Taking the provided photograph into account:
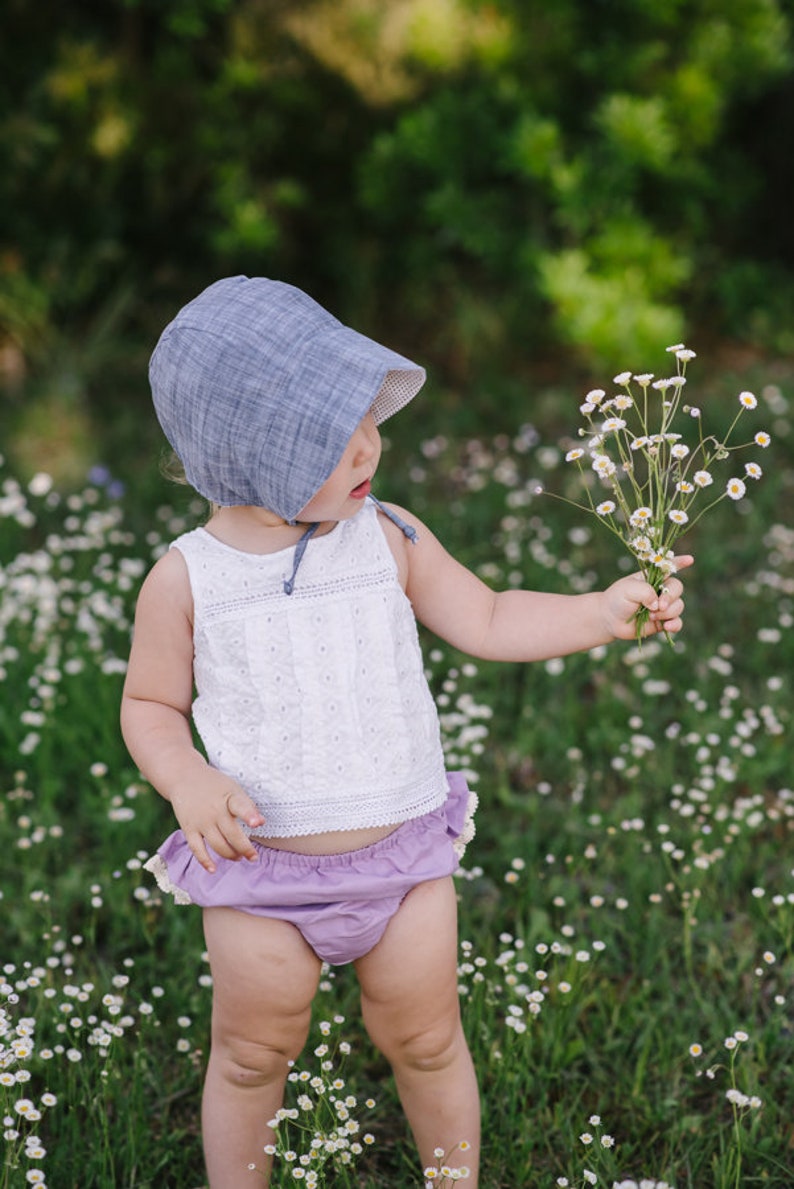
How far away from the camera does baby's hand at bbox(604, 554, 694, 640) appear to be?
212 cm

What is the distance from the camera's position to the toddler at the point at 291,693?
1973 mm

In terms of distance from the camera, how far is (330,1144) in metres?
2.09

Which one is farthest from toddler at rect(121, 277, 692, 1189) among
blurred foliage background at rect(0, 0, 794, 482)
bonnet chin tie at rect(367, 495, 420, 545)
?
blurred foliage background at rect(0, 0, 794, 482)

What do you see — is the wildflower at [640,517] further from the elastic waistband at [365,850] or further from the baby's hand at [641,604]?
the elastic waistband at [365,850]

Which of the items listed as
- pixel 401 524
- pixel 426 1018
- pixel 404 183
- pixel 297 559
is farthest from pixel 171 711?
pixel 404 183

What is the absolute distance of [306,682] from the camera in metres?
2.05

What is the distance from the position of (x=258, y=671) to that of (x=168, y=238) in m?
5.20

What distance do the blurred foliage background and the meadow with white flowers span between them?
5.33 feet

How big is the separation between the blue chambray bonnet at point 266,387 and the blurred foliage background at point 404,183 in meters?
3.70

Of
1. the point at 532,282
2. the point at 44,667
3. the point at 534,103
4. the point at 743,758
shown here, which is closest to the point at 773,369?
the point at 532,282

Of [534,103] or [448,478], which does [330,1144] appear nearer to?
[448,478]

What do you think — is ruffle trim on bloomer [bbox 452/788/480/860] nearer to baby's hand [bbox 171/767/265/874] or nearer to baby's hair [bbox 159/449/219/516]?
baby's hand [bbox 171/767/265/874]

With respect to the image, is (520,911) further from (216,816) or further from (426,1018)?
(216,816)

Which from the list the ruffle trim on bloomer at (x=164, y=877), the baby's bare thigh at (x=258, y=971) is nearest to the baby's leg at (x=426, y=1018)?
the baby's bare thigh at (x=258, y=971)
